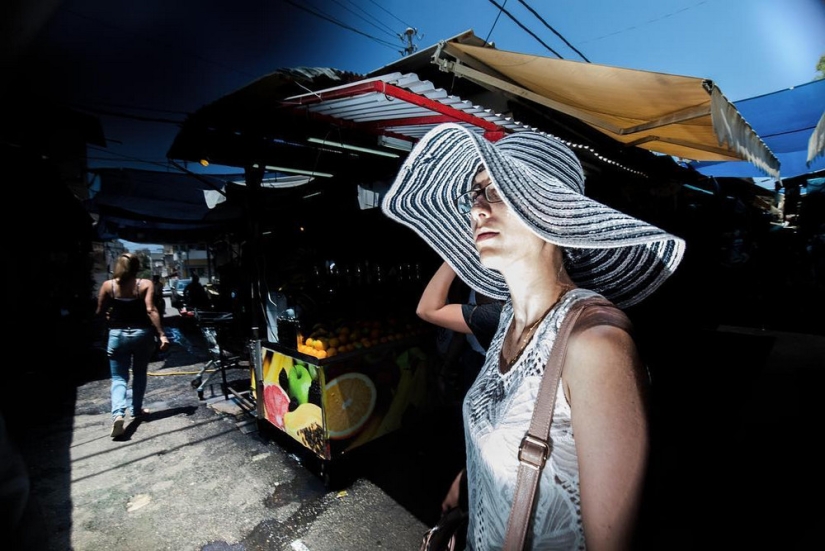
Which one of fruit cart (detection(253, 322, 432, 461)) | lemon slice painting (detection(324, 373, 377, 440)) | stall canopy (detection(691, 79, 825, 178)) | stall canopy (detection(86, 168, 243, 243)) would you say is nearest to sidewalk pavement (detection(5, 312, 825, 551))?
fruit cart (detection(253, 322, 432, 461))

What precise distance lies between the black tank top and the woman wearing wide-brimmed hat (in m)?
4.94

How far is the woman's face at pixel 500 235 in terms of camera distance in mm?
1232

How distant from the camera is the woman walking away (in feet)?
15.6

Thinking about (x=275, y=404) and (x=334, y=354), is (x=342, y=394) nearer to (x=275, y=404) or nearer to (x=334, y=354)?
(x=334, y=354)

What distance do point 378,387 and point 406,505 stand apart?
1.18 m

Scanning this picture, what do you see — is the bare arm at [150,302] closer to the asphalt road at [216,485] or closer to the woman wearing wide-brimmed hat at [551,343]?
the asphalt road at [216,485]

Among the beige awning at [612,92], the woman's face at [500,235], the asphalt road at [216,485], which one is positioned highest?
the beige awning at [612,92]

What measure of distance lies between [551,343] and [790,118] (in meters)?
7.67

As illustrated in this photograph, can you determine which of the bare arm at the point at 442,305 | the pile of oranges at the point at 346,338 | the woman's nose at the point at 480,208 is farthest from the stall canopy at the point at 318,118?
the pile of oranges at the point at 346,338

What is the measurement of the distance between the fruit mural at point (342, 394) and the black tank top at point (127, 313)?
197 centimetres

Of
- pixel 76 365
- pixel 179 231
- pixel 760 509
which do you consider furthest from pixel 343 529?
pixel 179 231

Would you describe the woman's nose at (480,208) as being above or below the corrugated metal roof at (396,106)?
below

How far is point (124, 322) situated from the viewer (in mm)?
4809

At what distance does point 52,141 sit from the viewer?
8227 mm
